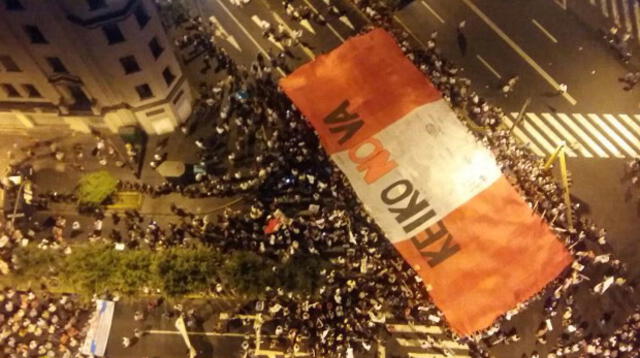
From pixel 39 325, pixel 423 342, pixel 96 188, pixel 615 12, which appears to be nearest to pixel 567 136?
pixel 615 12

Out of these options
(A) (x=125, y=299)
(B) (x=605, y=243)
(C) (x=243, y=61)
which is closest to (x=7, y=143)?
(A) (x=125, y=299)

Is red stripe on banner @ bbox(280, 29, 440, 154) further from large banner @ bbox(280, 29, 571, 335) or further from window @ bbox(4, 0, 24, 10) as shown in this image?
window @ bbox(4, 0, 24, 10)

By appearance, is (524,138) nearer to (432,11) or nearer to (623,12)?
(432,11)

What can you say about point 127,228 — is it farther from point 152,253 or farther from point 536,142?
point 536,142

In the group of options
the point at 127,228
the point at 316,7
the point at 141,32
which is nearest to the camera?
the point at 141,32

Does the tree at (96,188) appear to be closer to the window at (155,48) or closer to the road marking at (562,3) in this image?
the window at (155,48)

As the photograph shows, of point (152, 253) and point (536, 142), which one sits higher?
point (536, 142)

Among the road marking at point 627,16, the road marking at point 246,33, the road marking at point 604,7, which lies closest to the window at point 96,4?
the road marking at point 246,33
